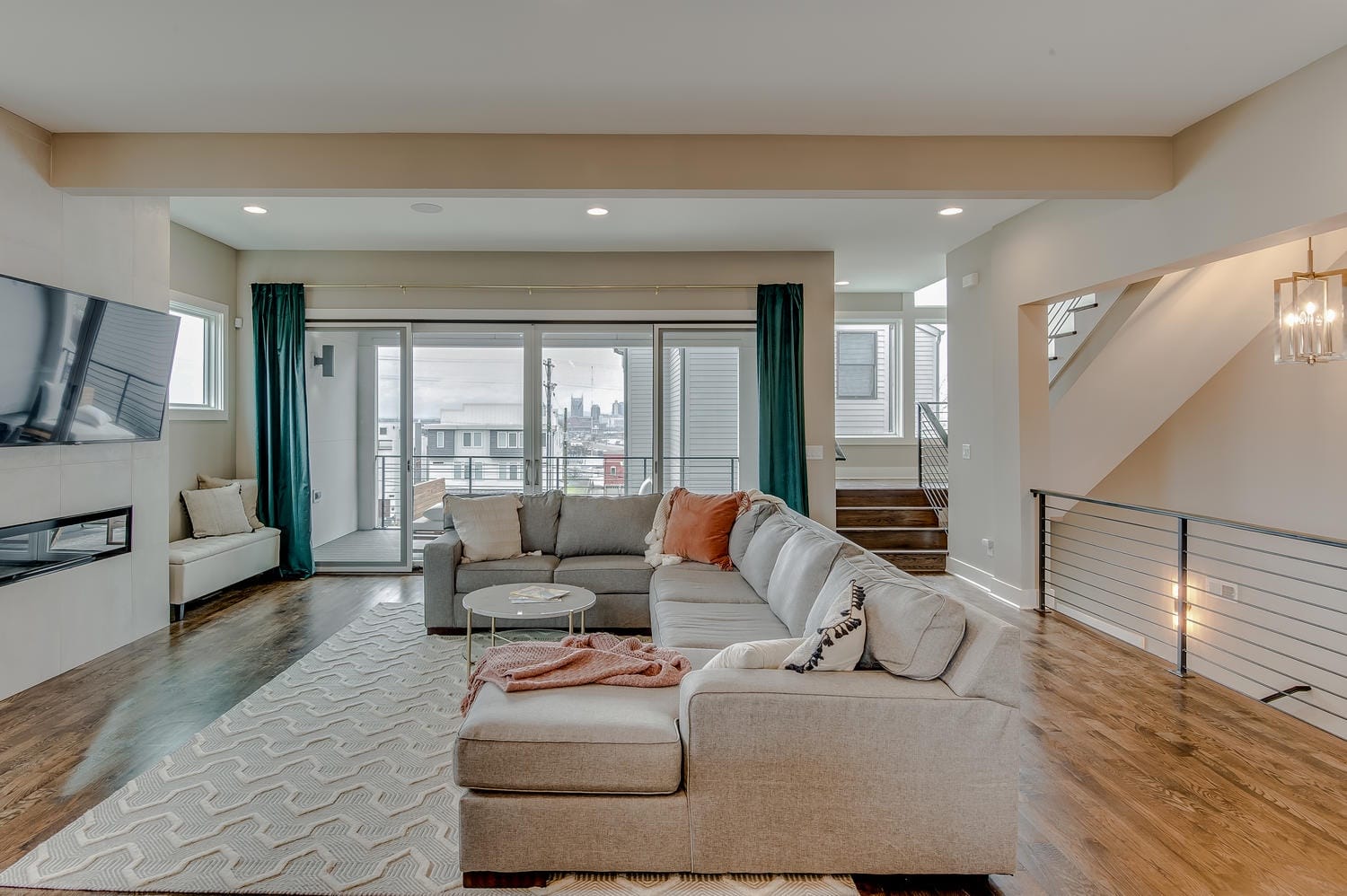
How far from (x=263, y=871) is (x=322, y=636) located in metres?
2.35

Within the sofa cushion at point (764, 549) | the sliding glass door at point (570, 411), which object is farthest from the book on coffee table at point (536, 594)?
the sliding glass door at point (570, 411)

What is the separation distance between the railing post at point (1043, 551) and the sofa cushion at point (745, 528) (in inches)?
74.6

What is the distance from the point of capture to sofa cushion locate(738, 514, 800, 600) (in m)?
3.46

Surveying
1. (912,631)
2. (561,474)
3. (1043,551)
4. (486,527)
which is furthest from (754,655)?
(561,474)

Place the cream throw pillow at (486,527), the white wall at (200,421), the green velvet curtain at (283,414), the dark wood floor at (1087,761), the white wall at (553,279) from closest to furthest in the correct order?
1. the dark wood floor at (1087,761)
2. the cream throw pillow at (486,527)
3. the white wall at (200,421)
4. the green velvet curtain at (283,414)
5. the white wall at (553,279)

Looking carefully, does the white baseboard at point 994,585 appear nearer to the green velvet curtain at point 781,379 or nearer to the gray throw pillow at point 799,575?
the green velvet curtain at point 781,379

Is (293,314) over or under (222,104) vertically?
under

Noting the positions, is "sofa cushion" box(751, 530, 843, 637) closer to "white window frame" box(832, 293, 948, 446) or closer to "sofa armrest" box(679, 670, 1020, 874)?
"sofa armrest" box(679, 670, 1020, 874)

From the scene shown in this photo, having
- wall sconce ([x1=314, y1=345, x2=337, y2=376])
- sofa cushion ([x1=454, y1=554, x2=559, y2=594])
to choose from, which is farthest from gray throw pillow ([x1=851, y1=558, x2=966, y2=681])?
wall sconce ([x1=314, y1=345, x2=337, y2=376])

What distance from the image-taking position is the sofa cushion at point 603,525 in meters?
4.57

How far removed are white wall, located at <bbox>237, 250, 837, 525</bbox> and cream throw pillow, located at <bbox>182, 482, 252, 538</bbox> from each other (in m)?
0.55

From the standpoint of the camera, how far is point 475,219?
4746 millimetres

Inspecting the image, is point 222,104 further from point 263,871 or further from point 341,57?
point 263,871

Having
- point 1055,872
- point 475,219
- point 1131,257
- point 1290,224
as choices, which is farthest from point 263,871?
point 1131,257
